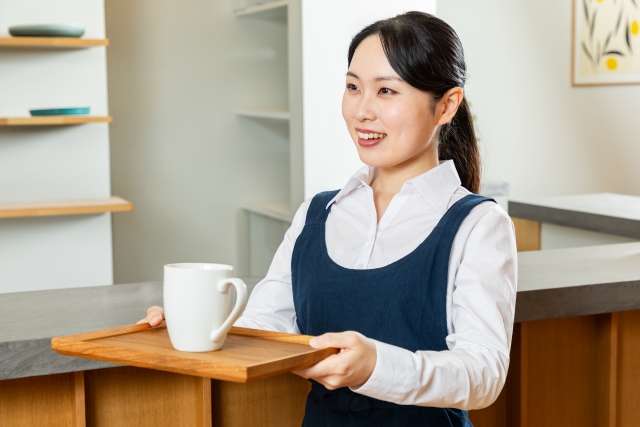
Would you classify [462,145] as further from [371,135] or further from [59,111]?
[59,111]

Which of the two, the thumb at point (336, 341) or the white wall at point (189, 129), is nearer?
the thumb at point (336, 341)

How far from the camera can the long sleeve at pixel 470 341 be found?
0.87 m

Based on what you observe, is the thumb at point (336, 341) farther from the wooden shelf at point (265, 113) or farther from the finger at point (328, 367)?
the wooden shelf at point (265, 113)

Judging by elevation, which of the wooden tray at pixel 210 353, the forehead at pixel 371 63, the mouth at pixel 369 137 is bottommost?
the wooden tray at pixel 210 353

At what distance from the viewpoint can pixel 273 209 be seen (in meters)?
3.98

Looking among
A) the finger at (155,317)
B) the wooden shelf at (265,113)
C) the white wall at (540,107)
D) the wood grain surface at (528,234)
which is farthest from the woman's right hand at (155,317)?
the white wall at (540,107)

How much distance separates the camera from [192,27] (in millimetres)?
4117

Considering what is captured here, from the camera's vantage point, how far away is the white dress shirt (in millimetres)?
883

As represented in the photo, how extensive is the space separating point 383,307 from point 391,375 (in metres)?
0.22

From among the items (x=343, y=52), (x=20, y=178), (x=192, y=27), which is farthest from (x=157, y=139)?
(x=343, y=52)

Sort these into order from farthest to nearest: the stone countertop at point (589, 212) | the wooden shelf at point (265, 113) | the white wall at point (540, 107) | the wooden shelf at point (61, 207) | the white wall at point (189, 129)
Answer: the white wall at point (540, 107)
the white wall at point (189, 129)
the wooden shelf at point (265, 113)
the wooden shelf at point (61, 207)
the stone countertop at point (589, 212)

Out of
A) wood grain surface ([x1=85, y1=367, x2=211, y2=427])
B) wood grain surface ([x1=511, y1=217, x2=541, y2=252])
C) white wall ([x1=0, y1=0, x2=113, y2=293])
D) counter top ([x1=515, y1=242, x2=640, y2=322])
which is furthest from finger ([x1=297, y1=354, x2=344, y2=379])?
white wall ([x1=0, y1=0, x2=113, y2=293])

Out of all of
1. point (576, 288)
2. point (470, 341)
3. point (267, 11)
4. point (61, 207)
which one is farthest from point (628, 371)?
point (267, 11)

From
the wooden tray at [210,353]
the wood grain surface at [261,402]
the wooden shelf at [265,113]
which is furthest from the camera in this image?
the wooden shelf at [265,113]
